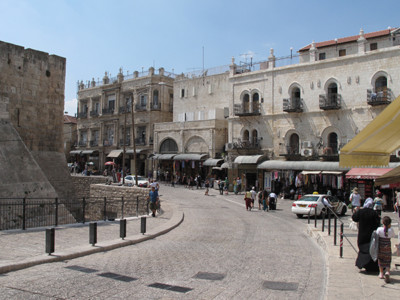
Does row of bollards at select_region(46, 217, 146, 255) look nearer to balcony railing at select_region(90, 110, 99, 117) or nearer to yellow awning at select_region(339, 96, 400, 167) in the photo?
yellow awning at select_region(339, 96, 400, 167)

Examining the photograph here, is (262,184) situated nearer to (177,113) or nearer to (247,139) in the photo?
(247,139)

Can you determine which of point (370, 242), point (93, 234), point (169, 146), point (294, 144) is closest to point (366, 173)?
point (294, 144)

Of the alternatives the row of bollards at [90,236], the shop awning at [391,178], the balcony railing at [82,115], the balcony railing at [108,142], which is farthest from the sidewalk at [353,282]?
the balcony railing at [82,115]

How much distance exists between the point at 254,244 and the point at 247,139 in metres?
25.3

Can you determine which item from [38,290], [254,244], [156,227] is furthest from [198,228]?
[38,290]

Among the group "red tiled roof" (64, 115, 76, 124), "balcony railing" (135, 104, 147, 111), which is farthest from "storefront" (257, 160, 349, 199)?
"red tiled roof" (64, 115, 76, 124)

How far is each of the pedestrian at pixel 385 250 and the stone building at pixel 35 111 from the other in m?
15.8

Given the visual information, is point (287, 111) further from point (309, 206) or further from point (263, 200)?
point (309, 206)

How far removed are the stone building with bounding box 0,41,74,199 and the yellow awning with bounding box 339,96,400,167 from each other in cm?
1495

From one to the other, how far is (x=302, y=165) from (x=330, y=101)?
561 centimetres

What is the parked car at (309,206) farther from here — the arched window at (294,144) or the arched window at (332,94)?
the arched window at (332,94)

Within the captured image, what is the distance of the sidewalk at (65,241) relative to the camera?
9.09 metres

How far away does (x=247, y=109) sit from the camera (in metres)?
36.6

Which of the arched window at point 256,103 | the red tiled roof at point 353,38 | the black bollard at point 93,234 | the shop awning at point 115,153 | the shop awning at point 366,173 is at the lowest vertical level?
the black bollard at point 93,234
